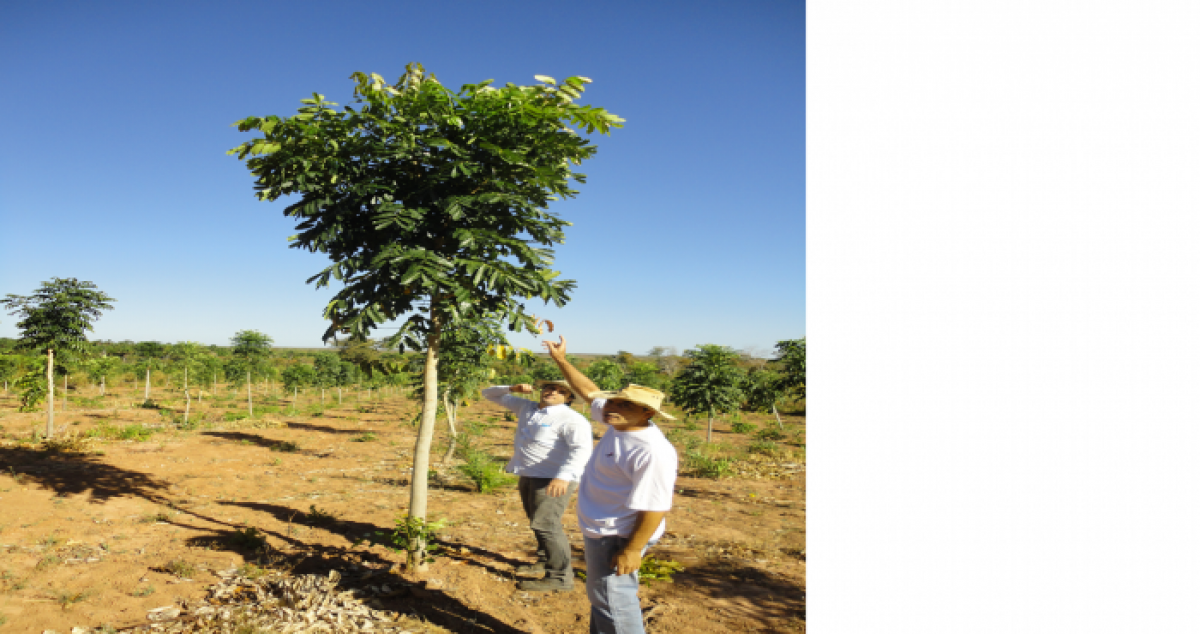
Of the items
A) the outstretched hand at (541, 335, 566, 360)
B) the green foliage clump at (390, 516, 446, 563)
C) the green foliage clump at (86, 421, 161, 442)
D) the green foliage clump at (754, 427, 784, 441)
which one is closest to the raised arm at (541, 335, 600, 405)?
the outstretched hand at (541, 335, 566, 360)

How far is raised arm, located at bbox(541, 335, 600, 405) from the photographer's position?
285cm

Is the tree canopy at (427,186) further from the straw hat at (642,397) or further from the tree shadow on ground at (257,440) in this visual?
the tree shadow on ground at (257,440)

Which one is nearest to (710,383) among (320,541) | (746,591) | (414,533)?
(746,591)

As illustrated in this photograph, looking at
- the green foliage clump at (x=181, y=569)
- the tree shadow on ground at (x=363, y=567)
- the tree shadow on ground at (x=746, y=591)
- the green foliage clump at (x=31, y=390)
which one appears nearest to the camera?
the tree shadow on ground at (x=363, y=567)

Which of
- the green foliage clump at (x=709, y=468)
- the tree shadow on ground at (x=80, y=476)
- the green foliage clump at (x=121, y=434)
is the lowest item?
the green foliage clump at (x=709, y=468)

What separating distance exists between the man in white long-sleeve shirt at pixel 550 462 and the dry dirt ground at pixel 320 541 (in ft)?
0.68

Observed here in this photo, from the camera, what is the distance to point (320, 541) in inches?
190

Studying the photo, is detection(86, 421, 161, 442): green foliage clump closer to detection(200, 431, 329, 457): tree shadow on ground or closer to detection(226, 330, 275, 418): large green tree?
detection(200, 431, 329, 457): tree shadow on ground

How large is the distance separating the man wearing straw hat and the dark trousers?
144 cm

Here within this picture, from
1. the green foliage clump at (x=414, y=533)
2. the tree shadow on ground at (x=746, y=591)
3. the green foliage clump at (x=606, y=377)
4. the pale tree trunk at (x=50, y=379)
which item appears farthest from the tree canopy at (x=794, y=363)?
the pale tree trunk at (x=50, y=379)

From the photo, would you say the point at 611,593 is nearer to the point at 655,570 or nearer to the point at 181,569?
the point at 655,570

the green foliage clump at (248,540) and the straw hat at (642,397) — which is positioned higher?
the straw hat at (642,397)

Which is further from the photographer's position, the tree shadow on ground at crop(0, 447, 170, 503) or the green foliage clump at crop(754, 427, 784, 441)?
the green foliage clump at crop(754, 427, 784, 441)

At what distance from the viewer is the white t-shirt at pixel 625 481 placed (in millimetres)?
2117
